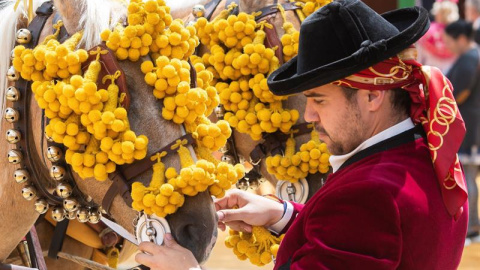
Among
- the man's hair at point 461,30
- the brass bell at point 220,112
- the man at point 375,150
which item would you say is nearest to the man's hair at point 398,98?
the man at point 375,150

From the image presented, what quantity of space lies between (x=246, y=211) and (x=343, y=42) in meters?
0.84

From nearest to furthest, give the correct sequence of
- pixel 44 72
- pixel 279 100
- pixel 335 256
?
pixel 335 256 → pixel 44 72 → pixel 279 100

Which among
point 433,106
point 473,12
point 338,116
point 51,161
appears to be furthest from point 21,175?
point 473,12

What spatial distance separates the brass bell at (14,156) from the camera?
8.71 ft

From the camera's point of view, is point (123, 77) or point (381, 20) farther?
point (123, 77)

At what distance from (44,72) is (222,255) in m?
5.29

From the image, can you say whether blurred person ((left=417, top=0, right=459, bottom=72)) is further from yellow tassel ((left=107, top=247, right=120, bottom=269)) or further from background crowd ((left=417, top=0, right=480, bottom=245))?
yellow tassel ((left=107, top=247, right=120, bottom=269))

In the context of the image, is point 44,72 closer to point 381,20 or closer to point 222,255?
point 381,20

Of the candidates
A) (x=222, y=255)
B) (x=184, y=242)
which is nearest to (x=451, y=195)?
(x=184, y=242)

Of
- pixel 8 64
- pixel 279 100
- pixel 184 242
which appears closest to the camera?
pixel 184 242

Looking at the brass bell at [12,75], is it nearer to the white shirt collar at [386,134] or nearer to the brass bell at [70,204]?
the brass bell at [70,204]

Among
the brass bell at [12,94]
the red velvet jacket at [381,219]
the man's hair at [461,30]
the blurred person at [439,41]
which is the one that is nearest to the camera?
the red velvet jacket at [381,219]

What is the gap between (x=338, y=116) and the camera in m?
2.21

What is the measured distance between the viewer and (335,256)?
6.63ft
